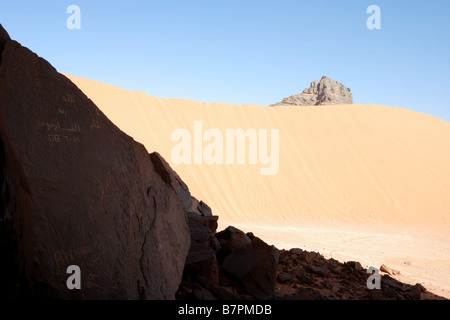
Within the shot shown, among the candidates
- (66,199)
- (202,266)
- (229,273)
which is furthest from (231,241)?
(66,199)

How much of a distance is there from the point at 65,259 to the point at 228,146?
17010 mm

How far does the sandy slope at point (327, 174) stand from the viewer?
1192 centimetres

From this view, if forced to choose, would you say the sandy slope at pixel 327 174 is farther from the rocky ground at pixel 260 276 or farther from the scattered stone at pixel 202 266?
the scattered stone at pixel 202 266

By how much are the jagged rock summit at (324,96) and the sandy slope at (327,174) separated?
71.8 ft

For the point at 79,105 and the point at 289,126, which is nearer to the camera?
the point at 79,105

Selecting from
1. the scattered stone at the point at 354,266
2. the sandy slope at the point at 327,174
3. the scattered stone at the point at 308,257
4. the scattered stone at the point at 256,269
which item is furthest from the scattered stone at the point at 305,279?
the sandy slope at the point at 327,174

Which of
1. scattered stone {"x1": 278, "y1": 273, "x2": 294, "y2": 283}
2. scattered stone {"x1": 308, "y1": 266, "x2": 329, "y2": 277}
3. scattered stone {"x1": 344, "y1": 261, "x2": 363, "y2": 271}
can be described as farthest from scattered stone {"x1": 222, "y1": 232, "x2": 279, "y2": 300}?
scattered stone {"x1": 344, "y1": 261, "x2": 363, "y2": 271}

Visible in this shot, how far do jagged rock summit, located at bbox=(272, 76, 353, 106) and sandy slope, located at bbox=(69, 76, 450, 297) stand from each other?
862 inches

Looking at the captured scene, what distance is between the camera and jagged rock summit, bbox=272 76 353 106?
47406mm

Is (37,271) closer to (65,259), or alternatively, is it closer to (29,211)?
(65,259)

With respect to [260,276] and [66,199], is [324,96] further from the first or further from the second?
[66,199]

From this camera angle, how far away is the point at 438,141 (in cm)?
2277

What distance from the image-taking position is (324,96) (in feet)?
156
